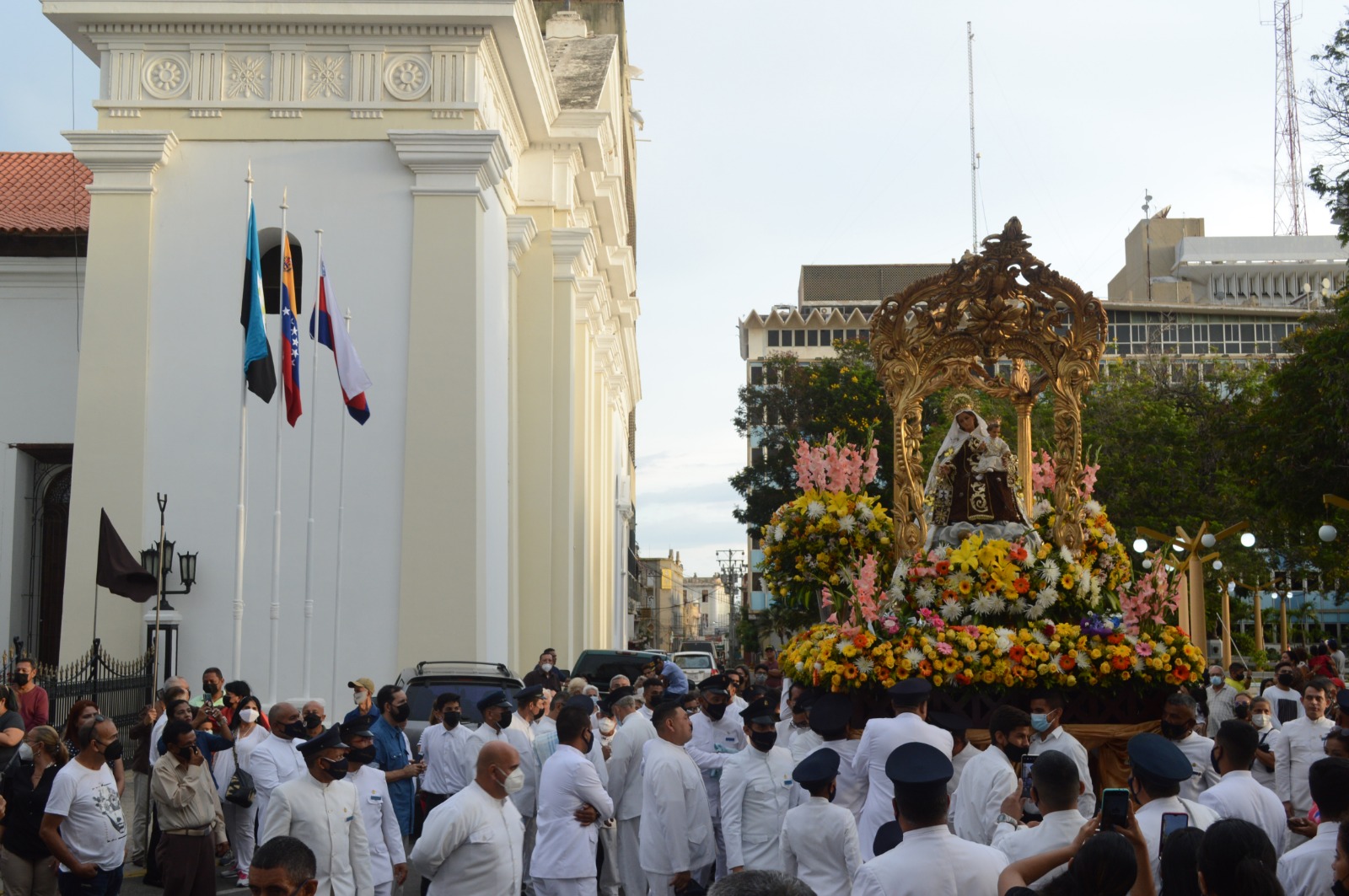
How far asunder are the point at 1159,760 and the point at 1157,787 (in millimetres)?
112

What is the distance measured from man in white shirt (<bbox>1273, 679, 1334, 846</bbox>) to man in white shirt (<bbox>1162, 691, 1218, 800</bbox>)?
1357 mm

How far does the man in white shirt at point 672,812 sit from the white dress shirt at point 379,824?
157 centimetres

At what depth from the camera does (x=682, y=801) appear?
9406 mm

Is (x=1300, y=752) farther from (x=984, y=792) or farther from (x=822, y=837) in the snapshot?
(x=822, y=837)

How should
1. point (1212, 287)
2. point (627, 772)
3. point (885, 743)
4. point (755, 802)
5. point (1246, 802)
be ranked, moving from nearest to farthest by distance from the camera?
point (1246, 802) < point (885, 743) < point (755, 802) < point (627, 772) < point (1212, 287)

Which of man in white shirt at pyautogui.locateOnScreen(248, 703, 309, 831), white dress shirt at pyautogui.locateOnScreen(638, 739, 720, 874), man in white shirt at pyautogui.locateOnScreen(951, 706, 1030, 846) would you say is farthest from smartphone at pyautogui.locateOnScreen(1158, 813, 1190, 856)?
man in white shirt at pyautogui.locateOnScreen(248, 703, 309, 831)

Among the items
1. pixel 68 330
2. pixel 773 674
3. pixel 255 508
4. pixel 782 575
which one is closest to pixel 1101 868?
pixel 782 575

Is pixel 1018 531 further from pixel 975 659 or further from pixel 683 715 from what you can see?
pixel 683 715

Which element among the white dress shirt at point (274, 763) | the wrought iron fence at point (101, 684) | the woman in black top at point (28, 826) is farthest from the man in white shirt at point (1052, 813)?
the wrought iron fence at point (101, 684)

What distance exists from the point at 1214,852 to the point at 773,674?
17.2 meters

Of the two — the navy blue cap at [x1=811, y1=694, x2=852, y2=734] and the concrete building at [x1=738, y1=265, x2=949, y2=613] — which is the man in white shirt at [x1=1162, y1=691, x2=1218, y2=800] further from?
the concrete building at [x1=738, y1=265, x2=949, y2=613]

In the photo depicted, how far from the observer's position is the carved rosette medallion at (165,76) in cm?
2280

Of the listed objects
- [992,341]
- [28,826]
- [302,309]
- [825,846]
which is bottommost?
[28,826]

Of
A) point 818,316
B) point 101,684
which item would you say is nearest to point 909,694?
point 101,684
